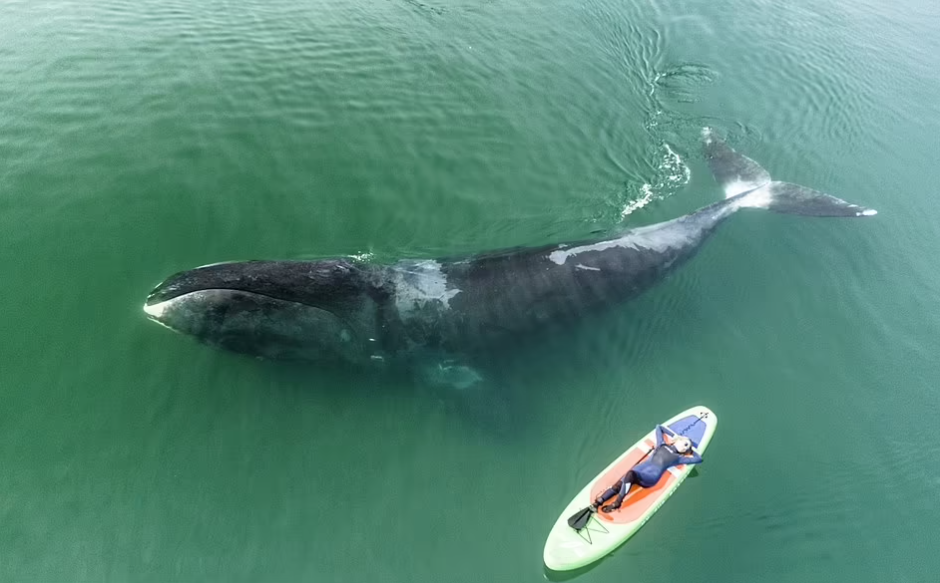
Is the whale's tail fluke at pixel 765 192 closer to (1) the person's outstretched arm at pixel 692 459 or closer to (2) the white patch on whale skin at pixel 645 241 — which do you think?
(2) the white patch on whale skin at pixel 645 241

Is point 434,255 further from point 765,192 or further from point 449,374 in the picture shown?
point 765,192

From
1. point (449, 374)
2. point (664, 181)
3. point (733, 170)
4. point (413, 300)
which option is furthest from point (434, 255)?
point (733, 170)

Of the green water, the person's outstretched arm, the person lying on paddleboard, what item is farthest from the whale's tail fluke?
the person lying on paddleboard

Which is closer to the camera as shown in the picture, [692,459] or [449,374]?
[692,459]

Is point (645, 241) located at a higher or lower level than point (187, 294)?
higher

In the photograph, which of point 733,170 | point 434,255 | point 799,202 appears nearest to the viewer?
point 434,255

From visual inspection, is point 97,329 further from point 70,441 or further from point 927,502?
point 927,502
